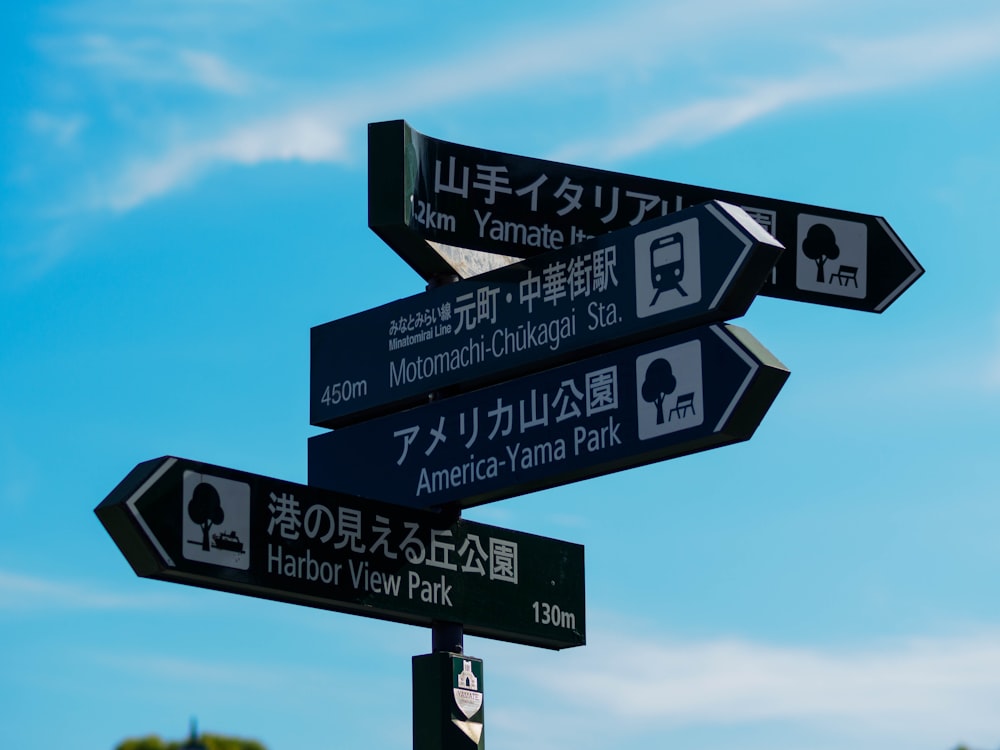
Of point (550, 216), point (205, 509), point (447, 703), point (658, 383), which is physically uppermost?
point (550, 216)

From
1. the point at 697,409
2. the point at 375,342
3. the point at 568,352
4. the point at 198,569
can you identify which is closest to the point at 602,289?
the point at 568,352

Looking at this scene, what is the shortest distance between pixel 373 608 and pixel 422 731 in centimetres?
57

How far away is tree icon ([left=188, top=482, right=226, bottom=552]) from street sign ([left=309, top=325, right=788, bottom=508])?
1004 millimetres

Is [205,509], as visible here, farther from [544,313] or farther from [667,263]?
[667,263]

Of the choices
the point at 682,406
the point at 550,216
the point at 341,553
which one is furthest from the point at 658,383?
the point at 341,553

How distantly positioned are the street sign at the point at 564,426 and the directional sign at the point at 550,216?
726 mm

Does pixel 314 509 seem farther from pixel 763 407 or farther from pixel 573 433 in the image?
pixel 763 407

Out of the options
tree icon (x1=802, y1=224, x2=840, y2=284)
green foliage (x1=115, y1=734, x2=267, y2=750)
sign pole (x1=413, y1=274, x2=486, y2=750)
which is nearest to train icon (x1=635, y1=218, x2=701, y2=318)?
tree icon (x1=802, y1=224, x2=840, y2=284)

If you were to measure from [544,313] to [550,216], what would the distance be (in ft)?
2.13

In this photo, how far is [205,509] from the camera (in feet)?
21.5

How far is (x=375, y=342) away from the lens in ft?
25.1

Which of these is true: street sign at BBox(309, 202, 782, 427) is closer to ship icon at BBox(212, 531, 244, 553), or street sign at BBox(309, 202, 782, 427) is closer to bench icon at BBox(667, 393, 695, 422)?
bench icon at BBox(667, 393, 695, 422)

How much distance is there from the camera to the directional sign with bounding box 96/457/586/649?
6.38 m

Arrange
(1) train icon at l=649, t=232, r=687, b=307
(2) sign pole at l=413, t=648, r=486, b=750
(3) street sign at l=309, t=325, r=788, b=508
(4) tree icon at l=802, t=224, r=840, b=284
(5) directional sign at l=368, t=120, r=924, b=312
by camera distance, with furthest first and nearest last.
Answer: (4) tree icon at l=802, t=224, r=840, b=284 → (5) directional sign at l=368, t=120, r=924, b=312 → (2) sign pole at l=413, t=648, r=486, b=750 → (1) train icon at l=649, t=232, r=687, b=307 → (3) street sign at l=309, t=325, r=788, b=508
